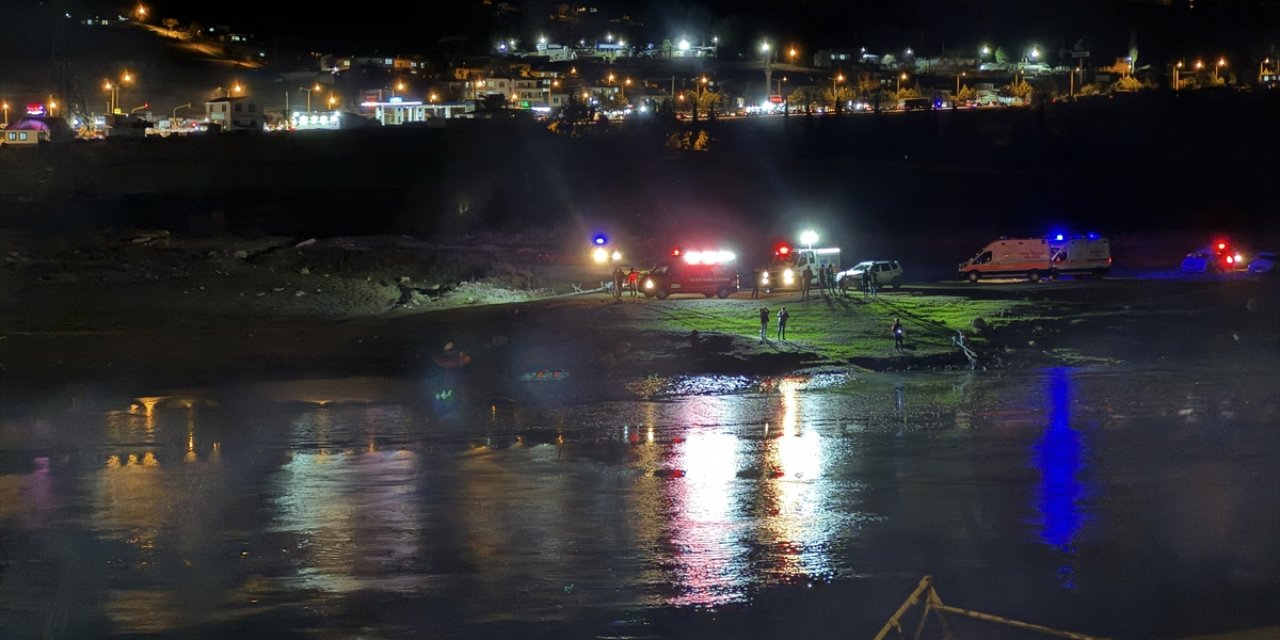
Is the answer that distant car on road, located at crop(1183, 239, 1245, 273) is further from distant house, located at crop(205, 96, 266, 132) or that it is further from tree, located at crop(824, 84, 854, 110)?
tree, located at crop(824, 84, 854, 110)

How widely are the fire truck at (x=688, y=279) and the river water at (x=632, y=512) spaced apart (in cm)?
1032

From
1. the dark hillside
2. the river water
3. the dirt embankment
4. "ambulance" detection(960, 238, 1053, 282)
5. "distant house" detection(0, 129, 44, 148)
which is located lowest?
the river water

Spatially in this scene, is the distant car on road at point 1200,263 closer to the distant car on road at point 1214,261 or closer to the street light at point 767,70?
the distant car on road at point 1214,261

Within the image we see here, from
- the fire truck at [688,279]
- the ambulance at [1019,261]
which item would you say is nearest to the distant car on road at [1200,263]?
the ambulance at [1019,261]

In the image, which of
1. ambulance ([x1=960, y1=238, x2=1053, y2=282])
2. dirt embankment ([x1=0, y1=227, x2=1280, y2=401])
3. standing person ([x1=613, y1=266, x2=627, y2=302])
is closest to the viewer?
dirt embankment ([x1=0, y1=227, x2=1280, y2=401])

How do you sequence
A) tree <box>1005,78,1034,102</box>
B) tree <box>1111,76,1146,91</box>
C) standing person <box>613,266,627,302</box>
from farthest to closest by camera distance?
tree <box>1111,76,1146,91</box>, tree <box>1005,78,1034,102</box>, standing person <box>613,266,627,302</box>

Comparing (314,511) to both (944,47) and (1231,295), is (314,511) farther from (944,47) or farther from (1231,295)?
(944,47)

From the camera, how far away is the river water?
10.1 m

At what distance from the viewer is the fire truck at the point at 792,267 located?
32344 mm

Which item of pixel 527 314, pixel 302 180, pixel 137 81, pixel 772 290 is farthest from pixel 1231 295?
pixel 137 81

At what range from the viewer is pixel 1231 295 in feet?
97.9

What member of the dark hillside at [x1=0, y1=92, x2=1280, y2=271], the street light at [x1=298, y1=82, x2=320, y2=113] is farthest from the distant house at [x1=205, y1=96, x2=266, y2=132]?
the dark hillside at [x1=0, y1=92, x2=1280, y2=271]

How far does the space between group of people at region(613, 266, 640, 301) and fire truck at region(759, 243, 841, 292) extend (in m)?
3.35

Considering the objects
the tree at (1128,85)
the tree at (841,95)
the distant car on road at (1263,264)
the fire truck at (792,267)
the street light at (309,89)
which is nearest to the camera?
the fire truck at (792,267)
